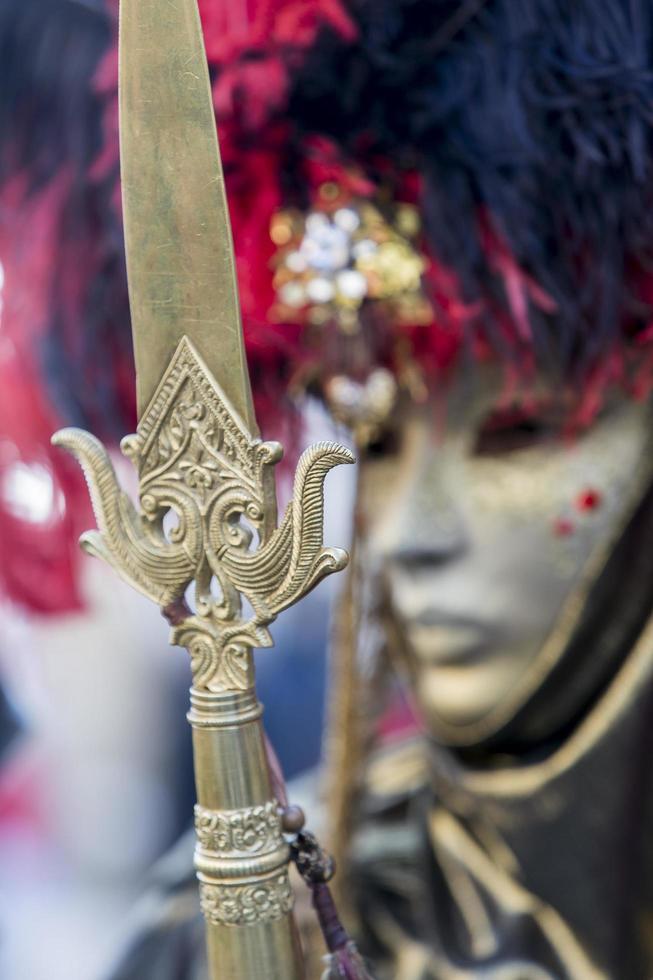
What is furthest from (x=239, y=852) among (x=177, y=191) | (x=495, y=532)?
(x=495, y=532)

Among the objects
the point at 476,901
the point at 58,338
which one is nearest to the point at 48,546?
the point at 58,338

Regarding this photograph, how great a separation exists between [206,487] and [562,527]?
17.5 inches

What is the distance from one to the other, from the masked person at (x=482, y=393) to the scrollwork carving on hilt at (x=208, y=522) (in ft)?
1.09

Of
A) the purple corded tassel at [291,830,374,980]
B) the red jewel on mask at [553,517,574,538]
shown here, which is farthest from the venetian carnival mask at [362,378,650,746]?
the purple corded tassel at [291,830,374,980]

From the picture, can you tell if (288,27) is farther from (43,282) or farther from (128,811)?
(128,811)

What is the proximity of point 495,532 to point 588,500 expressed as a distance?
2.8 inches

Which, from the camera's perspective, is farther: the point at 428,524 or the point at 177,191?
the point at 428,524

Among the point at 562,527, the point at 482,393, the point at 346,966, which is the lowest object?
the point at 346,966

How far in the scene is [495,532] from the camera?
0.94 m

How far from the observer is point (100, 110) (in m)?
0.88

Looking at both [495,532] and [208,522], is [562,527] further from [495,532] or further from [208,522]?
[208,522]

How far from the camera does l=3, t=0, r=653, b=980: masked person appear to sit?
0.78 metres

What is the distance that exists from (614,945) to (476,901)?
0.14 metres

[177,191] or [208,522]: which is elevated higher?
[177,191]
